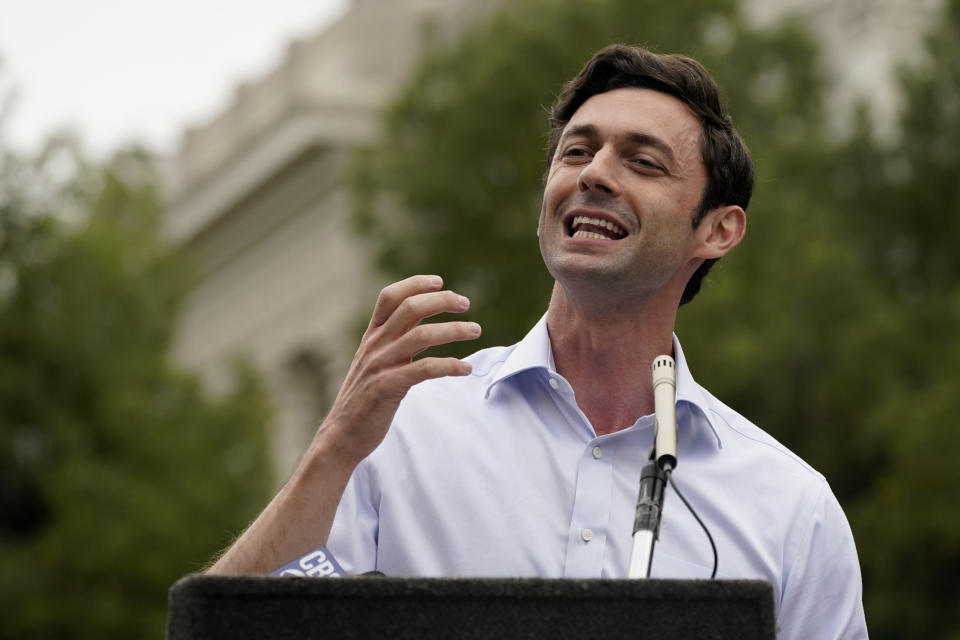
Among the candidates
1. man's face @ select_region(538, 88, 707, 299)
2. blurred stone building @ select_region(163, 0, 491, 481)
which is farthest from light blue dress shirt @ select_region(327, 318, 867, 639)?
blurred stone building @ select_region(163, 0, 491, 481)

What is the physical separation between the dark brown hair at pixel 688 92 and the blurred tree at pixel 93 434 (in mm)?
14432

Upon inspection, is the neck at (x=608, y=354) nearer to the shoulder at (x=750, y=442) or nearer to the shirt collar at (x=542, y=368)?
the shirt collar at (x=542, y=368)

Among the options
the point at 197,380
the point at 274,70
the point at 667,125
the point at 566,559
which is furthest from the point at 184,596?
the point at 274,70

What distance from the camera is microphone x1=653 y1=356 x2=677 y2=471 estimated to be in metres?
3.16

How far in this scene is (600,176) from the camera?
372 centimetres

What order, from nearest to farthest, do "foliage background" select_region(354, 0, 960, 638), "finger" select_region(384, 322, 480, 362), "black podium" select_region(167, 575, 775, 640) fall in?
"black podium" select_region(167, 575, 775, 640) → "finger" select_region(384, 322, 480, 362) → "foliage background" select_region(354, 0, 960, 638)

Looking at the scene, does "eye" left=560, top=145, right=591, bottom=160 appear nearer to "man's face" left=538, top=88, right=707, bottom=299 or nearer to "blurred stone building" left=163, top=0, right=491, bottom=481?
"man's face" left=538, top=88, right=707, bottom=299

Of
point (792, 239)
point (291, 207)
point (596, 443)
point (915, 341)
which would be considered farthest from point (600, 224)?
point (291, 207)

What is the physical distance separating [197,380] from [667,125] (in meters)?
17.1

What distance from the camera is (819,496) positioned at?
12.2ft

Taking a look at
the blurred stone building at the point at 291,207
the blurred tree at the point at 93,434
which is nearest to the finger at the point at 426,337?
the blurred tree at the point at 93,434

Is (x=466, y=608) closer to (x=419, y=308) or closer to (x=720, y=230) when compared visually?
(x=419, y=308)

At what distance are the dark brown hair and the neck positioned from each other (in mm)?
283

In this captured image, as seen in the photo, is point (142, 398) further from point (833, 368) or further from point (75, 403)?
point (833, 368)
